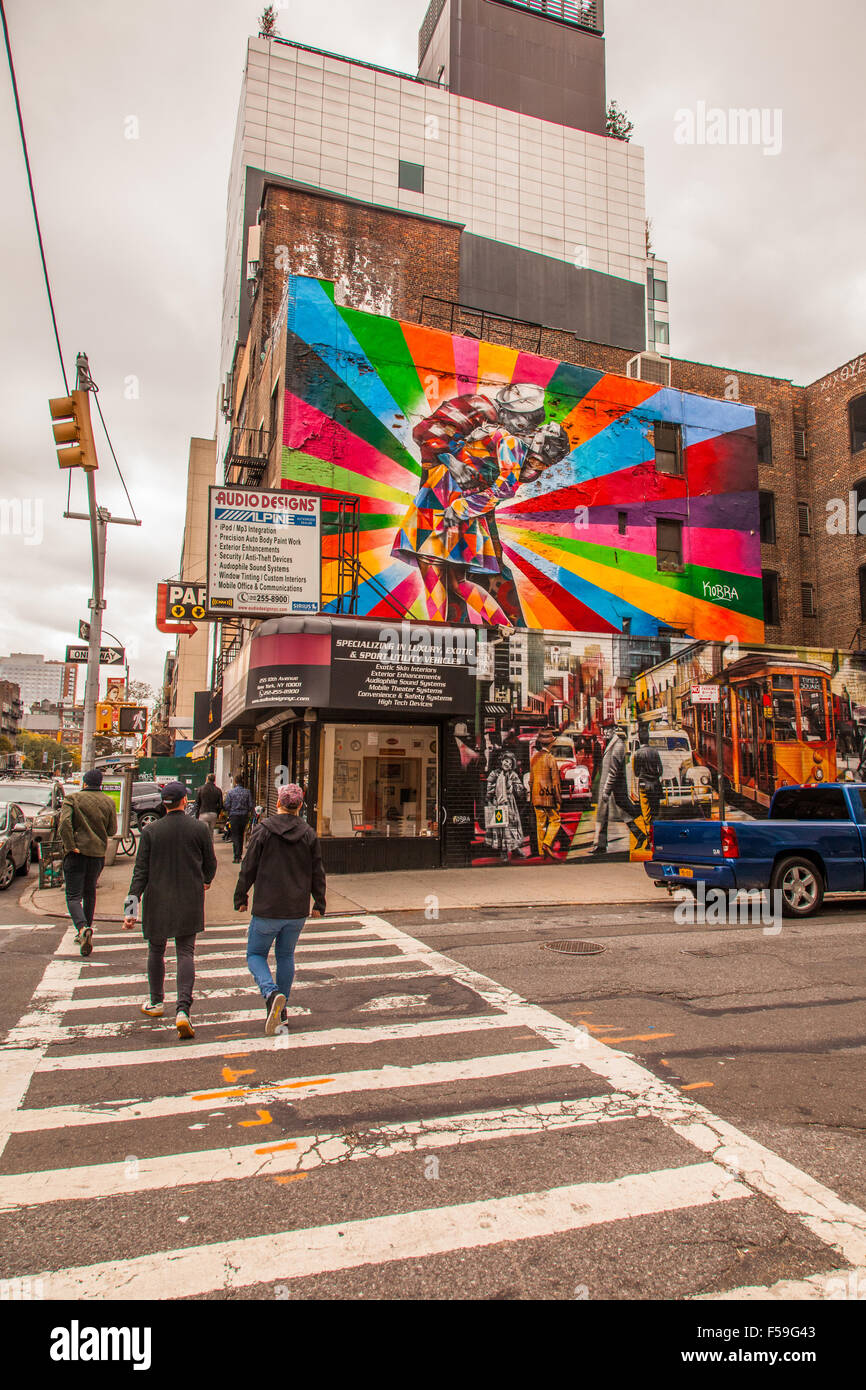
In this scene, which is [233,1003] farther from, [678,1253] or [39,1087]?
[678,1253]

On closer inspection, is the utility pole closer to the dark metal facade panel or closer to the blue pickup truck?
the blue pickup truck

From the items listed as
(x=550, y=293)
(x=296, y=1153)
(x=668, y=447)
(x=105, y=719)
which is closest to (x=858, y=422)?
(x=668, y=447)

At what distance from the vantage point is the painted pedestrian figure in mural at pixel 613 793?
18.2 m

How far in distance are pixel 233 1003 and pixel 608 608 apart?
15.3 metres

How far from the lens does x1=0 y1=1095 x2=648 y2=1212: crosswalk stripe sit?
3.99 m

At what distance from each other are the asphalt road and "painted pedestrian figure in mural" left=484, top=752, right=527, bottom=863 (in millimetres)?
8853

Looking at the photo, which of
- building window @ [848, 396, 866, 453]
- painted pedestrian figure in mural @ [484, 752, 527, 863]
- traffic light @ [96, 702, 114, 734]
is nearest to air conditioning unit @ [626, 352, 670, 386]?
building window @ [848, 396, 866, 453]

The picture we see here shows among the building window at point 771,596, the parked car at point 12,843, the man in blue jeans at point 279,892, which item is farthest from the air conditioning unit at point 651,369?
the man in blue jeans at point 279,892

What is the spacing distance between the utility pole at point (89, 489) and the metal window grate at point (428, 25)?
3912 cm

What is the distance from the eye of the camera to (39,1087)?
5.29 m

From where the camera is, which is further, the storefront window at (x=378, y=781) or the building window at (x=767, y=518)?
the building window at (x=767, y=518)

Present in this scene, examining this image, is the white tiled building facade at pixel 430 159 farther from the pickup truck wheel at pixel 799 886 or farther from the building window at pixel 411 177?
the pickup truck wheel at pixel 799 886

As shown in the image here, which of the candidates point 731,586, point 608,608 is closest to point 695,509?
point 731,586
